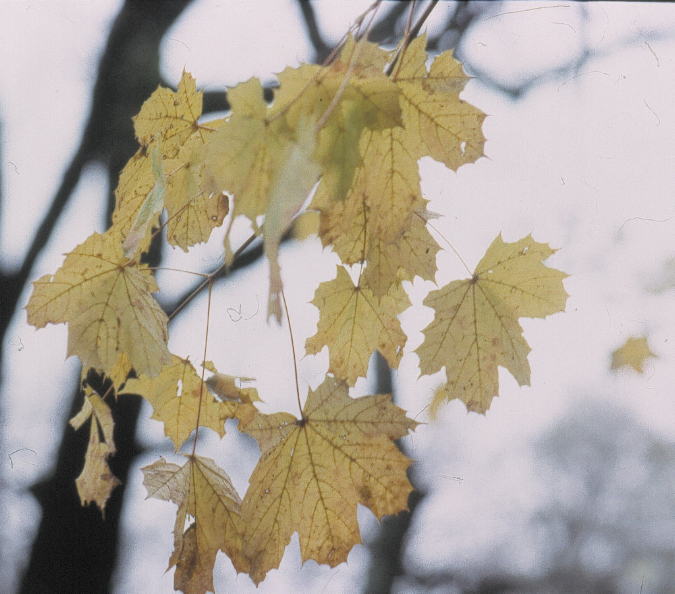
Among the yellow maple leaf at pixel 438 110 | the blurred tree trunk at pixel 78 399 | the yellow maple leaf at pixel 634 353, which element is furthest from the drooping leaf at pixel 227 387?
the yellow maple leaf at pixel 634 353

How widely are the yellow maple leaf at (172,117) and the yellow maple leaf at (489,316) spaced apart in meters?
0.48

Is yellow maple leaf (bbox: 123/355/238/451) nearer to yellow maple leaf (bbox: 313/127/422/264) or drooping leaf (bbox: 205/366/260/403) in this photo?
drooping leaf (bbox: 205/366/260/403)

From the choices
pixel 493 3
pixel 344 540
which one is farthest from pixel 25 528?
A: pixel 493 3

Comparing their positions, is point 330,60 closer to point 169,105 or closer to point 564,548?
point 169,105

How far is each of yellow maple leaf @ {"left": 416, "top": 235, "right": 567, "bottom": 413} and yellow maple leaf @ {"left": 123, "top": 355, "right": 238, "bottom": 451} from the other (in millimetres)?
383

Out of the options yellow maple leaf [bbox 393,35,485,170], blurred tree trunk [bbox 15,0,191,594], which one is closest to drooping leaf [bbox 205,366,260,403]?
yellow maple leaf [bbox 393,35,485,170]

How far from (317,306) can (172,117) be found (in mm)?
392

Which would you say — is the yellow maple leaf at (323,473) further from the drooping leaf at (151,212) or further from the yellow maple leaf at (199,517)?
the drooping leaf at (151,212)

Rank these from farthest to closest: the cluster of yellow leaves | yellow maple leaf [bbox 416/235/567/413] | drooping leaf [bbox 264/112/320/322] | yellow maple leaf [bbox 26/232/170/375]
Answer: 1. yellow maple leaf [bbox 416/235/567/413]
2. yellow maple leaf [bbox 26/232/170/375]
3. the cluster of yellow leaves
4. drooping leaf [bbox 264/112/320/322]

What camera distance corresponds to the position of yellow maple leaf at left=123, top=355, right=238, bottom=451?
2.77 feet

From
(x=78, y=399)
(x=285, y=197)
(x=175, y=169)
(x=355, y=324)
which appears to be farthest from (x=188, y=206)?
(x=78, y=399)

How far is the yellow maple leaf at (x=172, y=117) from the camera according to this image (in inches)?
29.5

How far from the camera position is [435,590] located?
2.05m

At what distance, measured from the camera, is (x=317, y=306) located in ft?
2.68
